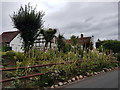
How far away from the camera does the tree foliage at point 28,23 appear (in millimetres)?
12555

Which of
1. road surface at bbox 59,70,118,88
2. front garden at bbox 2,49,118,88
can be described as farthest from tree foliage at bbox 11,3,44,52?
road surface at bbox 59,70,118,88

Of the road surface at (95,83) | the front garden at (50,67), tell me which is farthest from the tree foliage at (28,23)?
the road surface at (95,83)

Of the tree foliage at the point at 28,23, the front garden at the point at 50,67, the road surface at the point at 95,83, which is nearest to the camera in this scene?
the front garden at the point at 50,67

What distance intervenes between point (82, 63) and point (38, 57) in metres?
3.05

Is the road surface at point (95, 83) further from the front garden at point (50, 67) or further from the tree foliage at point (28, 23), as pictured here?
the tree foliage at point (28, 23)

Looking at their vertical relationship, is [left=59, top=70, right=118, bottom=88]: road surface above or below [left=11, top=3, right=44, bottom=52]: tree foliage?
below

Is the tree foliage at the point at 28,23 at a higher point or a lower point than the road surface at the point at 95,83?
higher

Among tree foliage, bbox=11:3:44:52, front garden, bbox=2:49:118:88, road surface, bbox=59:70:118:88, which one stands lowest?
road surface, bbox=59:70:118:88

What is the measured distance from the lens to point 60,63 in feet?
25.6

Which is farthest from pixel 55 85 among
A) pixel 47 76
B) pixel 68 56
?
pixel 68 56

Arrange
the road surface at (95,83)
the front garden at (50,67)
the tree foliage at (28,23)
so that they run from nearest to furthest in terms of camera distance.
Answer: the front garden at (50,67), the road surface at (95,83), the tree foliage at (28,23)

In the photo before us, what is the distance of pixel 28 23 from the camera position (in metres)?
12.6

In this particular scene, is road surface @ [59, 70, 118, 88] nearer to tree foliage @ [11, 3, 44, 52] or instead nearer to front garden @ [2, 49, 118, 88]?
front garden @ [2, 49, 118, 88]

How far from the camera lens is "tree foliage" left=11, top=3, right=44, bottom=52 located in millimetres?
12555
